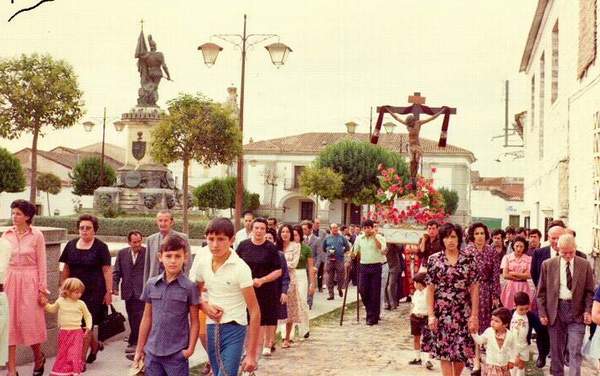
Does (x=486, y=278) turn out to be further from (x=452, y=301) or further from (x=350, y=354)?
(x=452, y=301)

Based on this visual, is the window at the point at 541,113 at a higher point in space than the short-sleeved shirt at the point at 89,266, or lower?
higher

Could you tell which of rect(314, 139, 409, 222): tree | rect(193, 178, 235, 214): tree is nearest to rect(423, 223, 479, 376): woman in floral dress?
rect(314, 139, 409, 222): tree

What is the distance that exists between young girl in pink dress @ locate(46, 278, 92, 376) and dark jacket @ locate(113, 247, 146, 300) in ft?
4.08

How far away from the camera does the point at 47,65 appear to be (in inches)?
1130

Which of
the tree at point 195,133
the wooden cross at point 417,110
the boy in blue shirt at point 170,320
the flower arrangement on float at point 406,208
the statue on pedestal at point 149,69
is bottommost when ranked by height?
the boy in blue shirt at point 170,320

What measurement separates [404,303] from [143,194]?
23373 mm

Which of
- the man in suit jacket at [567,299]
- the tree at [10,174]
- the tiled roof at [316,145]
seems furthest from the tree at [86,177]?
the man in suit jacket at [567,299]

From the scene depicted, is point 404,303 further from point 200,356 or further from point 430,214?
point 200,356

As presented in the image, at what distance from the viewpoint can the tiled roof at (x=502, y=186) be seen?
8017 cm

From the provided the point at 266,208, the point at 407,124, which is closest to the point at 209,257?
the point at 407,124

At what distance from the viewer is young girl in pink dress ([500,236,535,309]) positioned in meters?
9.86

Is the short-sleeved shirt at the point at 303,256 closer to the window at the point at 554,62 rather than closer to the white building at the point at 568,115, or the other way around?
the white building at the point at 568,115

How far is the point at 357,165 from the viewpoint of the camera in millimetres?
58406

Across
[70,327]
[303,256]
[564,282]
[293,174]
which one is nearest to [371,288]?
[303,256]
